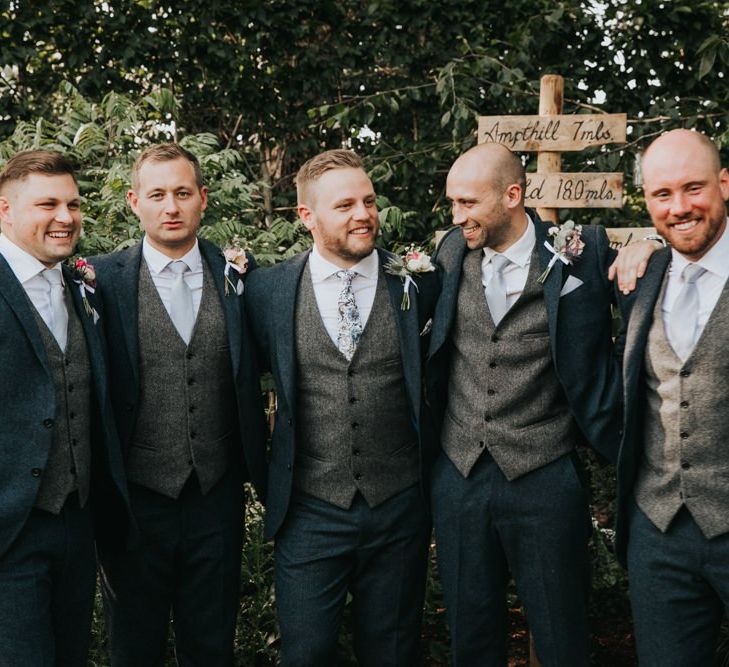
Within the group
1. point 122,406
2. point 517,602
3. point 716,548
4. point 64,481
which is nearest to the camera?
point 716,548

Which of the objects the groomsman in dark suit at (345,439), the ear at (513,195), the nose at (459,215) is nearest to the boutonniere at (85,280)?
the groomsman in dark suit at (345,439)

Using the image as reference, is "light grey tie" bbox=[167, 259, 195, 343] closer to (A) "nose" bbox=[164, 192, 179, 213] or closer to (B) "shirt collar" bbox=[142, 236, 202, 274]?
(B) "shirt collar" bbox=[142, 236, 202, 274]

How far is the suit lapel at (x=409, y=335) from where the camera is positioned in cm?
355

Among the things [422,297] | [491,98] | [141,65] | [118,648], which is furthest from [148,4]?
[118,648]

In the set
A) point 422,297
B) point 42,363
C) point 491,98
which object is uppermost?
point 491,98

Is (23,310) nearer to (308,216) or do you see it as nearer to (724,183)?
(308,216)

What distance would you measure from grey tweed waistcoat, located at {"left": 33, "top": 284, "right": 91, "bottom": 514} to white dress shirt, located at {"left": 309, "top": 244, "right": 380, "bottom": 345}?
84cm

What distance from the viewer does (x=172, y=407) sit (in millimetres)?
3531

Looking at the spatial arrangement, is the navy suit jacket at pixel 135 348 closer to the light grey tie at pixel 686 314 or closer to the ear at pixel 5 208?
the ear at pixel 5 208

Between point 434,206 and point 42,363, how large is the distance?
4055 mm

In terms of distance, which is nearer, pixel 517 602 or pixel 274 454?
pixel 274 454

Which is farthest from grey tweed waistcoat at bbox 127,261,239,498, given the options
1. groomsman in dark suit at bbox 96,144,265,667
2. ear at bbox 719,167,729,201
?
ear at bbox 719,167,729,201

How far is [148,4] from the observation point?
728cm

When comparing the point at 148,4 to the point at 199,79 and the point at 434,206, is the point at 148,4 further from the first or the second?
the point at 434,206
